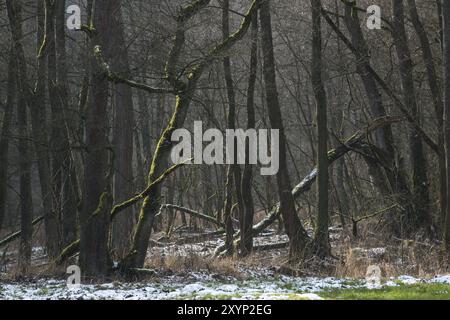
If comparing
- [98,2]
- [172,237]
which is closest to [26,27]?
[172,237]

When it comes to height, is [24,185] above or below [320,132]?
below

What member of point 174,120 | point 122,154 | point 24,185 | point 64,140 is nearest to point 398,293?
point 174,120

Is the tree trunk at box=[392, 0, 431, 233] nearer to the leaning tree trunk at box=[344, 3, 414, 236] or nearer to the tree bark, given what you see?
the leaning tree trunk at box=[344, 3, 414, 236]

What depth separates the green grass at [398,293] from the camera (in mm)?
9391

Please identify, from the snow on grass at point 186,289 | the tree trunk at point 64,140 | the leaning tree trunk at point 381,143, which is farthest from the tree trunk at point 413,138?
the tree trunk at point 64,140

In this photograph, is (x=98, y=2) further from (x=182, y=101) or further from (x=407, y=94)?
(x=407, y=94)

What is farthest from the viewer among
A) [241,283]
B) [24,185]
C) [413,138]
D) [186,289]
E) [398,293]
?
[413,138]

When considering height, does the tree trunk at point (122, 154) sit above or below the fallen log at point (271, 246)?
above

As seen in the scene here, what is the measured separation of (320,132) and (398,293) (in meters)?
6.88

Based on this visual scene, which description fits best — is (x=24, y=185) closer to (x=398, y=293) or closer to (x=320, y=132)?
(x=320, y=132)

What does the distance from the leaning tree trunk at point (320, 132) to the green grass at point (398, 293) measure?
16.4 ft

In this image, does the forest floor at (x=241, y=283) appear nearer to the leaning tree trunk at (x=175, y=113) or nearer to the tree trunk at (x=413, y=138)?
the leaning tree trunk at (x=175, y=113)

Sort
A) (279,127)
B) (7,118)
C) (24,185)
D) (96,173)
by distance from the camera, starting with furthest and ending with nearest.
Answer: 1. (24,185)
2. (279,127)
3. (7,118)
4. (96,173)

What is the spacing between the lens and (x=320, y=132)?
16.1 meters
